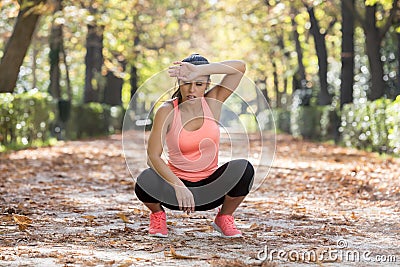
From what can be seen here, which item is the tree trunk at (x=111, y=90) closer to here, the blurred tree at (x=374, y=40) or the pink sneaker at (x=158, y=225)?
the blurred tree at (x=374, y=40)

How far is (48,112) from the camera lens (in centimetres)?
2523

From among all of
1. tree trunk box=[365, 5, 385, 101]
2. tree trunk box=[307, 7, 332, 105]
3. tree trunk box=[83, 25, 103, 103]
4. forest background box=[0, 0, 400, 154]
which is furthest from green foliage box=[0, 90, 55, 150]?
tree trunk box=[307, 7, 332, 105]

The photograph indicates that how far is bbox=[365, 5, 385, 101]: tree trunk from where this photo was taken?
22.7 metres

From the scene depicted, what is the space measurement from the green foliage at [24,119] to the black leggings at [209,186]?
12675mm

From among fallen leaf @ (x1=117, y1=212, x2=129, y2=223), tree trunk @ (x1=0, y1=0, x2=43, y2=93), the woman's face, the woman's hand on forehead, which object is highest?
tree trunk @ (x1=0, y1=0, x2=43, y2=93)

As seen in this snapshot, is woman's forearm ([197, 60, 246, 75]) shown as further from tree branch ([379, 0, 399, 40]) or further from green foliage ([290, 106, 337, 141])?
green foliage ([290, 106, 337, 141])

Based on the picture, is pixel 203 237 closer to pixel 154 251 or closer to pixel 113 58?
pixel 154 251

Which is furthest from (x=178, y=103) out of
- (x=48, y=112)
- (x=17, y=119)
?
(x=48, y=112)

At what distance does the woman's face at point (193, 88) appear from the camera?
660 centimetres

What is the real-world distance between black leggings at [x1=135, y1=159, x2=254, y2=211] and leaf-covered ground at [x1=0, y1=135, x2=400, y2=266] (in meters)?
0.33

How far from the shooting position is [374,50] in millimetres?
22719

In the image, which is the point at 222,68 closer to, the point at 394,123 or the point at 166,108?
the point at 166,108

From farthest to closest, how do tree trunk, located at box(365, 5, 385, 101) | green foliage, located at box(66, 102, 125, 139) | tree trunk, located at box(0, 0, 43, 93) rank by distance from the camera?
green foliage, located at box(66, 102, 125, 139) < tree trunk, located at box(365, 5, 385, 101) < tree trunk, located at box(0, 0, 43, 93)

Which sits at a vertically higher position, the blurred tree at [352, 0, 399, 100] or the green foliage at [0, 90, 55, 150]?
the blurred tree at [352, 0, 399, 100]
